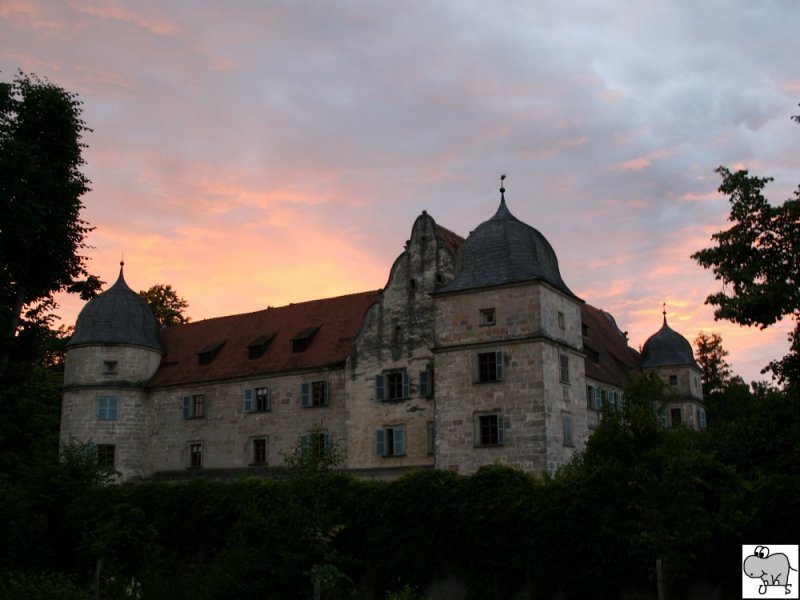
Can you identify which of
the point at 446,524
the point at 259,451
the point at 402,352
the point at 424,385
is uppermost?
the point at 402,352

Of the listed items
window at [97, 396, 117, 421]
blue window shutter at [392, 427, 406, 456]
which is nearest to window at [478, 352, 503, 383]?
blue window shutter at [392, 427, 406, 456]

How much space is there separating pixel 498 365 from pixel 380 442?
720 centimetres

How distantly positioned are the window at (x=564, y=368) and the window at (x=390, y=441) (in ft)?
24.0

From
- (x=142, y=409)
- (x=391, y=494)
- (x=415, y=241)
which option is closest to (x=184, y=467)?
(x=142, y=409)

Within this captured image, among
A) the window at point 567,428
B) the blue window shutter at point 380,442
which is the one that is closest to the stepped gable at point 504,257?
the window at point 567,428

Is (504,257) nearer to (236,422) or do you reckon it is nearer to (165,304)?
(236,422)

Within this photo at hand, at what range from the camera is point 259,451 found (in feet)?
146

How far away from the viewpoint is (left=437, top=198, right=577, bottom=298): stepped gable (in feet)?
120

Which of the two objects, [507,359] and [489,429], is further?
[507,359]

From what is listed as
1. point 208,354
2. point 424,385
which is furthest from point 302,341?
point 424,385

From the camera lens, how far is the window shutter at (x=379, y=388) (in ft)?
132

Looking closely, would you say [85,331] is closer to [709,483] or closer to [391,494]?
[391,494]

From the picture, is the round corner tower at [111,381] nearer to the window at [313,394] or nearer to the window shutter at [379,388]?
the window at [313,394]

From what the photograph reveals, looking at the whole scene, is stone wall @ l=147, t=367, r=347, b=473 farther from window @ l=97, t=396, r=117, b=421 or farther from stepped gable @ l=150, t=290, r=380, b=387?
window @ l=97, t=396, r=117, b=421
